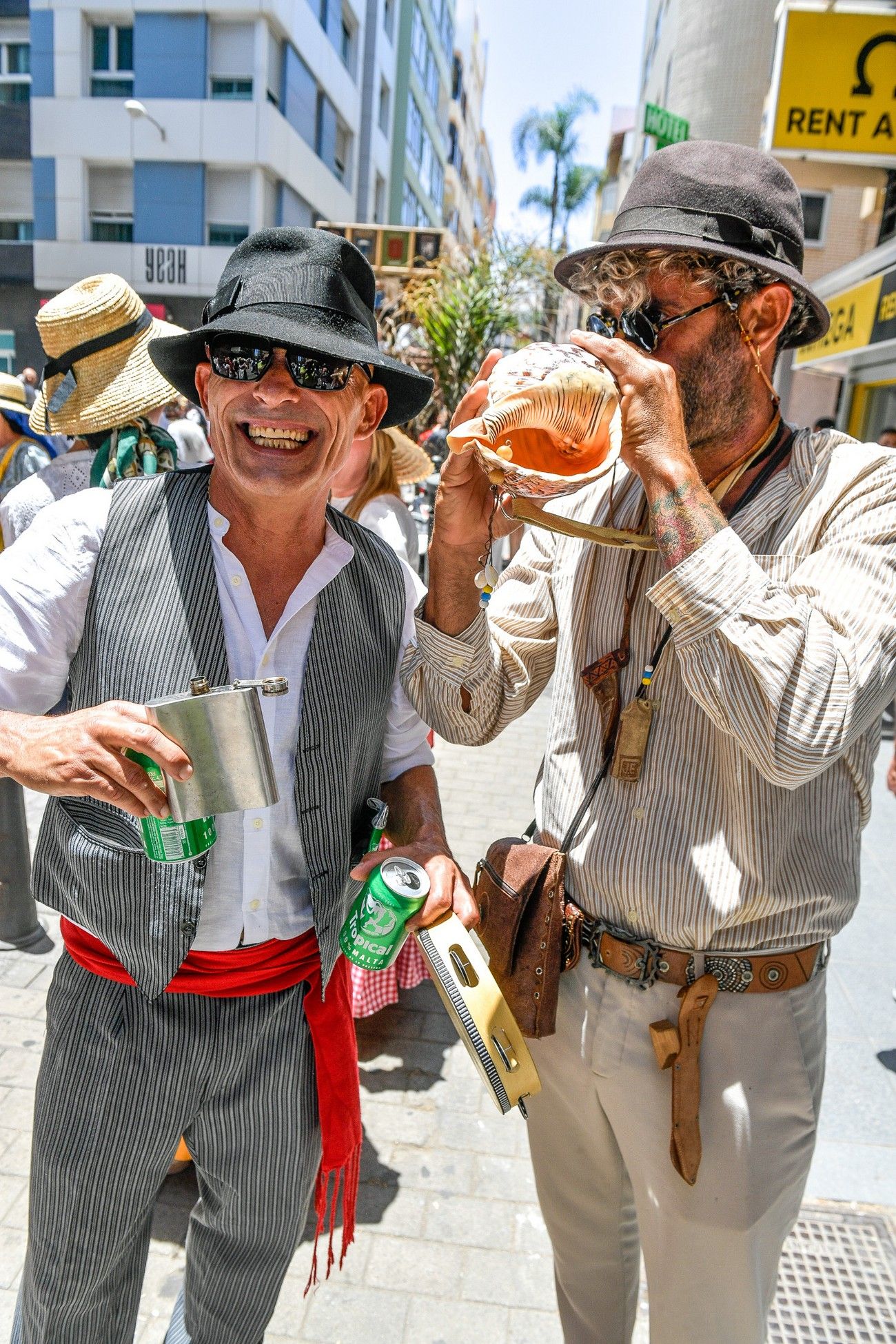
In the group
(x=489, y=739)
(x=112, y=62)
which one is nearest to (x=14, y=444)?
(x=489, y=739)

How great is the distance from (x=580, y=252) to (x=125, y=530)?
924 mm

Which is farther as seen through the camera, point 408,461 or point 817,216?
point 817,216

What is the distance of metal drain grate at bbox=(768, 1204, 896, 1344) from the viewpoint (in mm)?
2320

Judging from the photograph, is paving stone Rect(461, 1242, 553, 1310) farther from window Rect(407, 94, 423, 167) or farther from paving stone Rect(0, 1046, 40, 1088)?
window Rect(407, 94, 423, 167)

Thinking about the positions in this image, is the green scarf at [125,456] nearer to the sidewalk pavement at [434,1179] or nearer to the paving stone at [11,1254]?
the sidewalk pavement at [434,1179]

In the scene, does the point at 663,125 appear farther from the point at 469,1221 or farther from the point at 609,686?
the point at 469,1221

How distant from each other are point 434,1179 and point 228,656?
76.0 inches

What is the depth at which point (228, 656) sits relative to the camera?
1.67 m

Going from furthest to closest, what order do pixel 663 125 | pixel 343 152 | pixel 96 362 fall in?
pixel 343 152 < pixel 663 125 < pixel 96 362

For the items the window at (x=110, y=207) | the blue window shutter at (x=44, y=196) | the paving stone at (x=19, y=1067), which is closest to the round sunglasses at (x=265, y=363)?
the paving stone at (x=19, y=1067)

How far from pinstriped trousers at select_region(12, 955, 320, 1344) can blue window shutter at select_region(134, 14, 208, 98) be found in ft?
81.6

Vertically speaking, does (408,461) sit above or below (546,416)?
below

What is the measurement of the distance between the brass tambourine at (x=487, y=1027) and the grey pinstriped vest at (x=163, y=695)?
356 millimetres

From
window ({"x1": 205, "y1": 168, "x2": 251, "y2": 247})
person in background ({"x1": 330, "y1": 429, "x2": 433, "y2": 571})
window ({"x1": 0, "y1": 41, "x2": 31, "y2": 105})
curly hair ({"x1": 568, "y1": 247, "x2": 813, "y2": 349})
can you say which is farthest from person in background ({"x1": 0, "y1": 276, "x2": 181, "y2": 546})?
window ({"x1": 0, "y1": 41, "x2": 31, "y2": 105})
